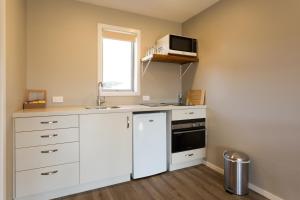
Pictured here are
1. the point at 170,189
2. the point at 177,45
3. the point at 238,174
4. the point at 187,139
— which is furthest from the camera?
the point at 177,45

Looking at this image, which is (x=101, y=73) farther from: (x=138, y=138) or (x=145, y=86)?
(x=138, y=138)

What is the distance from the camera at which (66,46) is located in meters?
2.55

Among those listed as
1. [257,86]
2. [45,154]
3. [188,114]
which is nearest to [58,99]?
[45,154]

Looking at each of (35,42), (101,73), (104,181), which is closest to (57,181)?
(104,181)

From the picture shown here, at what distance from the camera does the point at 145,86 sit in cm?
314

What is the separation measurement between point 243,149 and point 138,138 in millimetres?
1380

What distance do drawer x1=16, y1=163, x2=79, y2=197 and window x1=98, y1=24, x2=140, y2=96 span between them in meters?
1.24

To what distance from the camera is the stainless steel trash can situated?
2.01m

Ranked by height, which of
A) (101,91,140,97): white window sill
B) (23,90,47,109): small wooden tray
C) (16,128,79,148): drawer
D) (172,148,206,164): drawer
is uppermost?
(101,91,140,97): white window sill

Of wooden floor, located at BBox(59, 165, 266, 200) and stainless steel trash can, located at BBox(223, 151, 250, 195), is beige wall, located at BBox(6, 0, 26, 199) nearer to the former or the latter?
wooden floor, located at BBox(59, 165, 266, 200)

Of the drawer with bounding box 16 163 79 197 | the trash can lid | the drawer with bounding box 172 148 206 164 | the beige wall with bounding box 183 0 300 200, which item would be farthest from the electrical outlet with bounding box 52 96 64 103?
Result: the trash can lid

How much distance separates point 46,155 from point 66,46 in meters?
1.54

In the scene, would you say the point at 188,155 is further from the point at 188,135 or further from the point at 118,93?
the point at 118,93

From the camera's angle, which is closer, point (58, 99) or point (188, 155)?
point (58, 99)
